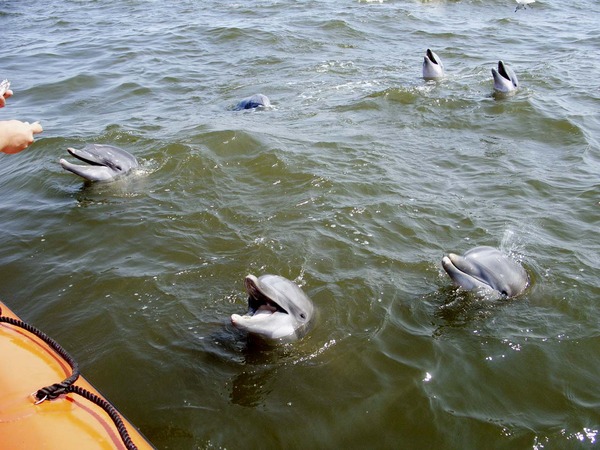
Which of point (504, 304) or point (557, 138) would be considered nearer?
point (504, 304)

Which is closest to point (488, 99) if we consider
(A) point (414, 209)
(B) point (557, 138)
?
(B) point (557, 138)

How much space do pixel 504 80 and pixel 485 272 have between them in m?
7.17

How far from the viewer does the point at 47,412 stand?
3.45 m

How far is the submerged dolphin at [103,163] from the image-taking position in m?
7.91

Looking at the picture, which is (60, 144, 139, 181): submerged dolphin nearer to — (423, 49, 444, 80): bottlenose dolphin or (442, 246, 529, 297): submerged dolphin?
(442, 246, 529, 297): submerged dolphin

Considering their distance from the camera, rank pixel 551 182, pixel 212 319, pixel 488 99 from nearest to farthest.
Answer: pixel 212 319
pixel 551 182
pixel 488 99

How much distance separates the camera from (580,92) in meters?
11.9

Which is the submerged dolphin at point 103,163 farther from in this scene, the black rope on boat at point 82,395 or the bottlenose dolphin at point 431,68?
the bottlenose dolphin at point 431,68

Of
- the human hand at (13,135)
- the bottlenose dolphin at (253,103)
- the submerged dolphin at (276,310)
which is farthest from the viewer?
the bottlenose dolphin at (253,103)

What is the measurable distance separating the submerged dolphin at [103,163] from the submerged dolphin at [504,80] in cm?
758

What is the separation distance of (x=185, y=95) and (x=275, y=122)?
2869 millimetres

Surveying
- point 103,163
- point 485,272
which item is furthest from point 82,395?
point 103,163

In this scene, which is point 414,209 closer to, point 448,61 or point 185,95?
point 185,95

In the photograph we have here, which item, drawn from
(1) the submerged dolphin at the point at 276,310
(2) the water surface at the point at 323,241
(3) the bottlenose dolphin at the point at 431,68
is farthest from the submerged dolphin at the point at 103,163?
(3) the bottlenose dolphin at the point at 431,68
